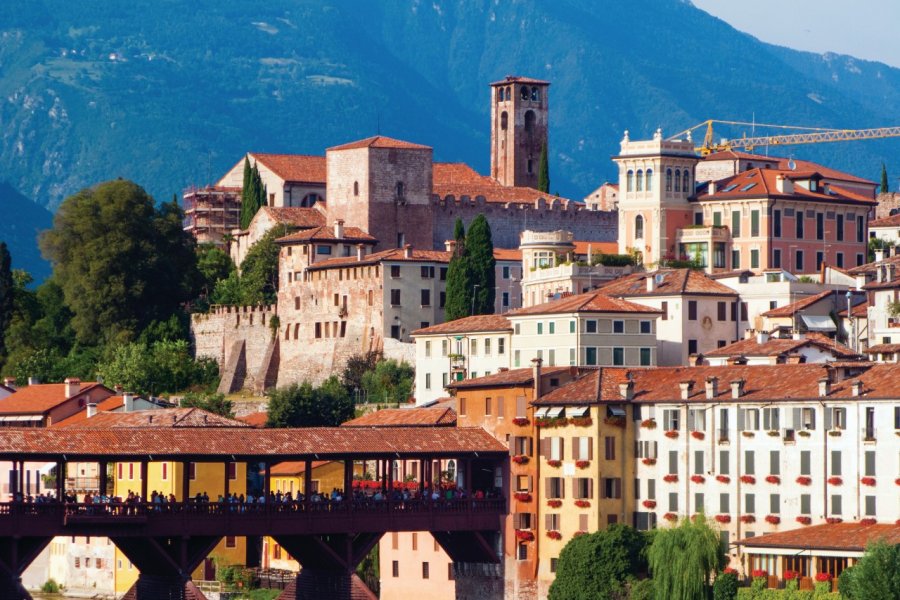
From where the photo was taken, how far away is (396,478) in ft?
283

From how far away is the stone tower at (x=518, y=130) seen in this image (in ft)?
505

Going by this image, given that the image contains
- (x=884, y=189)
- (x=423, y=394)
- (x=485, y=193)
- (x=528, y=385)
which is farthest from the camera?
(x=884, y=189)

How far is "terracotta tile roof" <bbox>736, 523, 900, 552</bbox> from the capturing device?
6166cm

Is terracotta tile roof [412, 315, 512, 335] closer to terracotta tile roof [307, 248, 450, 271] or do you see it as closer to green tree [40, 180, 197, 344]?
terracotta tile roof [307, 248, 450, 271]

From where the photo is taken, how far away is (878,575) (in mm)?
58406

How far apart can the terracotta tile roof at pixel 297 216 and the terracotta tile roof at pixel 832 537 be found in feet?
212

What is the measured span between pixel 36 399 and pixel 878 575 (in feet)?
175

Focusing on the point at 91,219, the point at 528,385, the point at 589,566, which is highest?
the point at 91,219

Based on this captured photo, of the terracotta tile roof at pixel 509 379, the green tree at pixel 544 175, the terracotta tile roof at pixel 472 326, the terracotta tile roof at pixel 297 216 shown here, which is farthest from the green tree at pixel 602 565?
the green tree at pixel 544 175

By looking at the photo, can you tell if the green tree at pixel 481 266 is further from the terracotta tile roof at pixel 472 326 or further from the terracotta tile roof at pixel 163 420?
the terracotta tile roof at pixel 163 420

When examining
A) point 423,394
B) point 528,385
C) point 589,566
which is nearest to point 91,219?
point 423,394

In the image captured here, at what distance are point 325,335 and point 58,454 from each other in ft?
162

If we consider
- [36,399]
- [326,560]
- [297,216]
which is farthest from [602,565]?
[297,216]

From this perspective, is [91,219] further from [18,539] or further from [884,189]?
[18,539]
